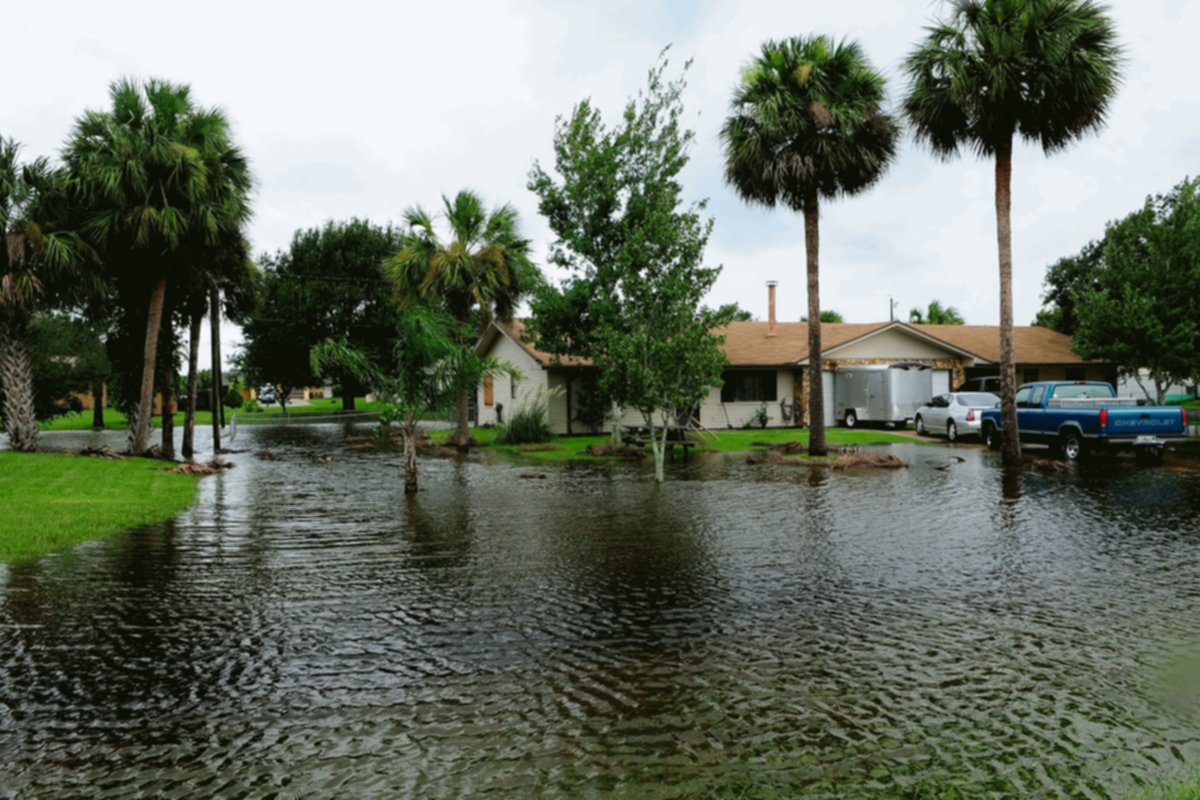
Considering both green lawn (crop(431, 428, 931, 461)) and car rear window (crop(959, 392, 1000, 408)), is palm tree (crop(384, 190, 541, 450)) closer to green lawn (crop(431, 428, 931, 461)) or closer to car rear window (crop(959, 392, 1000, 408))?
green lawn (crop(431, 428, 931, 461))

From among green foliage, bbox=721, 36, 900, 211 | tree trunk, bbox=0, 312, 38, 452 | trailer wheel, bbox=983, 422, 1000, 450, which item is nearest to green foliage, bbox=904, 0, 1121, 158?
green foliage, bbox=721, 36, 900, 211

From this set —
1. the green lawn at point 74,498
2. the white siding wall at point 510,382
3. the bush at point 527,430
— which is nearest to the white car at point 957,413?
the bush at point 527,430

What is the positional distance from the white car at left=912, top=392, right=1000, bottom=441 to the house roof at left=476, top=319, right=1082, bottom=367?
18.9 feet

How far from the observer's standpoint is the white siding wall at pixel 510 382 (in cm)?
3212

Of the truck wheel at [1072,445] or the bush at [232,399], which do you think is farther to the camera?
the bush at [232,399]

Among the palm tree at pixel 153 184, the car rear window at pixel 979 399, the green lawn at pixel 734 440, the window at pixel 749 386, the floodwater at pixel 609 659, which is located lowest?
the floodwater at pixel 609 659

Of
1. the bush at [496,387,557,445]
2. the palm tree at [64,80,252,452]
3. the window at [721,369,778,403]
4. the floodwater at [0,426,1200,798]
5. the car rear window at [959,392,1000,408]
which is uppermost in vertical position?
the palm tree at [64,80,252,452]

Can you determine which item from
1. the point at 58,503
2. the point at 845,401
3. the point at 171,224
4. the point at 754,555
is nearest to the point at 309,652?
the point at 754,555

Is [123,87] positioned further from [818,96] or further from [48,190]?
[818,96]

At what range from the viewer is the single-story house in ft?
103

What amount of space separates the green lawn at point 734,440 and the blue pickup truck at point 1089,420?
450cm

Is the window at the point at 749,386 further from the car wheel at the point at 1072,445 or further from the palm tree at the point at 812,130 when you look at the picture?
the car wheel at the point at 1072,445

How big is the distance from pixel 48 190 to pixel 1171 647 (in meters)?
24.7

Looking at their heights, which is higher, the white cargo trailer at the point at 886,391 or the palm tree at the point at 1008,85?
the palm tree at the point at 1008,85
